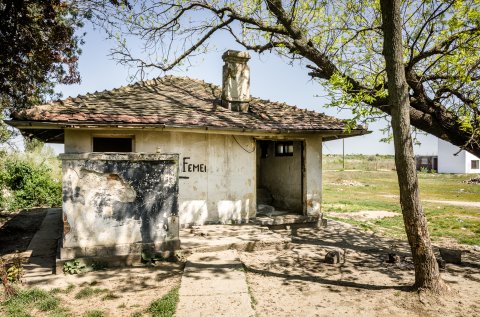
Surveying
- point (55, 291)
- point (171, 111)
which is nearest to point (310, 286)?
point (55, 291)

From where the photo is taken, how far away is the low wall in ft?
20.0

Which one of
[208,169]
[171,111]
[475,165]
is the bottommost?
[208,169]

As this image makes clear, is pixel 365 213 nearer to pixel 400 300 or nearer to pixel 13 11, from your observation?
pixel 400 300

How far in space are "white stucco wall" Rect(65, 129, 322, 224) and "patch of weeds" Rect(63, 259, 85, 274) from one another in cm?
312

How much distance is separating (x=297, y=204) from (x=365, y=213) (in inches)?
193

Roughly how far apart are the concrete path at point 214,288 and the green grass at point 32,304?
68.4 inches

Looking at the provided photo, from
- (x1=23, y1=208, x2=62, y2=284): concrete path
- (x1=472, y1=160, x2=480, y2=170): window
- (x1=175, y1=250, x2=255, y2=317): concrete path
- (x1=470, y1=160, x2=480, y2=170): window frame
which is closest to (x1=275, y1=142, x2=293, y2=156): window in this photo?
(x1=175, y1=250, x2=255, y2=317): concrete path

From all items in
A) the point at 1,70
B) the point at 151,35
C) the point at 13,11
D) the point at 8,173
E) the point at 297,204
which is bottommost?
the point at 297,204

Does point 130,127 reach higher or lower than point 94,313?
higher

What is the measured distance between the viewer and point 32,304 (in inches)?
190

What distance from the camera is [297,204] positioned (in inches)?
433

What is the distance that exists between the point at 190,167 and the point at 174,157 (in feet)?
7.81

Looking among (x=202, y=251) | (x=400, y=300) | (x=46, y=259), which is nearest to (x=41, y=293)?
(x=46, y=259)

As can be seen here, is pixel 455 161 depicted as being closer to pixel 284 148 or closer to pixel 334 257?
pixel 284 148
